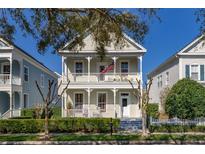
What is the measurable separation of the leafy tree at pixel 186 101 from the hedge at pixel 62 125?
2.13 m

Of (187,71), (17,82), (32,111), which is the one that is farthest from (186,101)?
(17,82)

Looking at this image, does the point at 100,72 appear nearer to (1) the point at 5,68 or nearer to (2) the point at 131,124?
(2) the point at 131,124

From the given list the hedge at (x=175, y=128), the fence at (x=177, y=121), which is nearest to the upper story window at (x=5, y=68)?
the fence at (x=177, y=121)

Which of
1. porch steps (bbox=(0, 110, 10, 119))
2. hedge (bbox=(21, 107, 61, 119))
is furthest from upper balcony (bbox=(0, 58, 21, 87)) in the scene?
hedge (bbox=(21, 107, 61, 119))

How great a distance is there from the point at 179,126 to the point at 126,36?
5.81 metres

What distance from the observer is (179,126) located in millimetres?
12578

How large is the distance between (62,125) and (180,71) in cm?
596

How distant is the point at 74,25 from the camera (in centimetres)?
790

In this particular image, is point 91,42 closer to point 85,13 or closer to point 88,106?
point 85,13

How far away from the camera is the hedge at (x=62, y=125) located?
42.2ft

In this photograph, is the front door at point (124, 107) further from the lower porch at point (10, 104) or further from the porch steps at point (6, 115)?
the porch steps at point (6, 115)

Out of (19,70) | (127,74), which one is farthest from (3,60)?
(127,74)

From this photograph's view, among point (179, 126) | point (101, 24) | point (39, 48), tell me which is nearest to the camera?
point (101, 24)

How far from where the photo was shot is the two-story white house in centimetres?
1438
